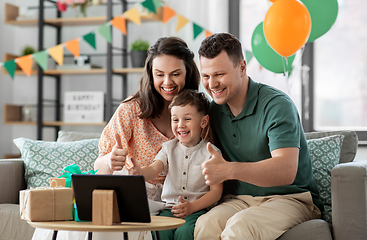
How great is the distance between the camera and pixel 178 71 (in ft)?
5.81

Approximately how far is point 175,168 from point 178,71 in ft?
1.39

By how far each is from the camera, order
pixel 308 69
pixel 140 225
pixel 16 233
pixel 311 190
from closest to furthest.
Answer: pixel 140 225 < pixel 311 190 < pixel 16 233 < pixel 308 69

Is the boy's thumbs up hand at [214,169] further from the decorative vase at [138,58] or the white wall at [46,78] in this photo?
the white wall at [46,78]

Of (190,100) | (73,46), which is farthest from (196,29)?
(190,100)

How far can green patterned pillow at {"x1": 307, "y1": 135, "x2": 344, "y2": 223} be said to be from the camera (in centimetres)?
187

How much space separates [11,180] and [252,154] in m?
1.29

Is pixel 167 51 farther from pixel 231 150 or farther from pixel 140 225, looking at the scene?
pixel 140 225

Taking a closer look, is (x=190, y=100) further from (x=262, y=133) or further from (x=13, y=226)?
(x=13, y=226)

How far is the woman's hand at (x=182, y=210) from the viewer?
1501 millimetres

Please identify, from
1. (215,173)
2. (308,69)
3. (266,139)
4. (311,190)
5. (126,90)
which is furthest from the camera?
(126,90)

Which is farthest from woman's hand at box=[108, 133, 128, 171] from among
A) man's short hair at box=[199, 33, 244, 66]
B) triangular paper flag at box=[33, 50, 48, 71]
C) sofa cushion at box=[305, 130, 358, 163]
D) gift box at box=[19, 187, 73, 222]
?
triangular paper flag at box=[33, 50, 48, 71]

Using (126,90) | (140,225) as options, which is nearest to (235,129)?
(140,225)

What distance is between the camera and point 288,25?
216cm

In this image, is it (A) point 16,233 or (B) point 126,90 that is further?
(B) point 126,90
